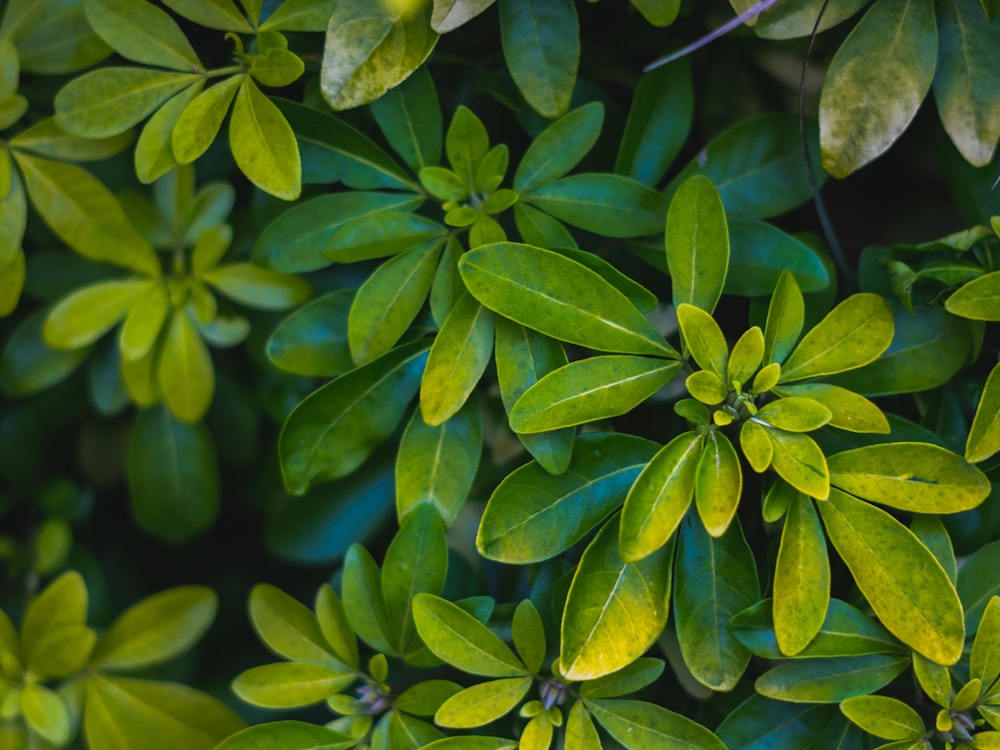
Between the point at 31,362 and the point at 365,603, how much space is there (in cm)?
74

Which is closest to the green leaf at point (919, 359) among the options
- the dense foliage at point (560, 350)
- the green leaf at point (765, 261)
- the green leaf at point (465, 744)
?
the dense foliage at point (560, 350)

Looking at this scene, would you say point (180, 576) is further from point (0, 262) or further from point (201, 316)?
point (0, 262)

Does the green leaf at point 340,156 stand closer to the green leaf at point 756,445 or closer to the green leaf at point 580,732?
the green leaf at point 756,445

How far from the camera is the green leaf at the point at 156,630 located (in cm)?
Result: 118

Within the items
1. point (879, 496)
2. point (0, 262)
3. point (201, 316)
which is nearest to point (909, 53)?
point (879, 496)

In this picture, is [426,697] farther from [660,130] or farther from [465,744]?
[660,130]

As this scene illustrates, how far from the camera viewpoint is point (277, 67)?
35.6 inches

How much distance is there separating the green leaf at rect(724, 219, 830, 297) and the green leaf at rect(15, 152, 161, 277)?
31.8 inches

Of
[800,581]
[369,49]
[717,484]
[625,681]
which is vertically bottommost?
[625,681]

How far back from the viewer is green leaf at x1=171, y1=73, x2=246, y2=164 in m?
0.91

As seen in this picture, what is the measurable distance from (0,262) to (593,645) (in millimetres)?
845

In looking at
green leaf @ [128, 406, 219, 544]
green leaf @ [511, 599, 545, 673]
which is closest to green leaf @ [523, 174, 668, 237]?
green leaf @ [511, 599, 545, 673]

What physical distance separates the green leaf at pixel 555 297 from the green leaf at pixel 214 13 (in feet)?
1.35

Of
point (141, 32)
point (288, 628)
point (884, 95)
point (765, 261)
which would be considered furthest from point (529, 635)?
point (141, 32)
